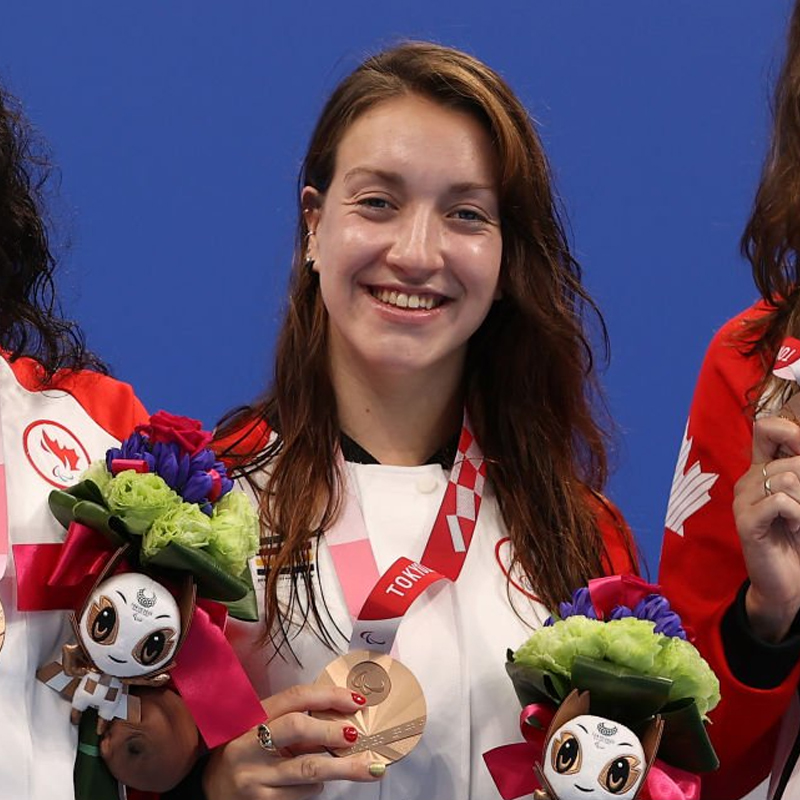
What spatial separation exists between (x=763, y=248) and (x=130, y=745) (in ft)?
2.93

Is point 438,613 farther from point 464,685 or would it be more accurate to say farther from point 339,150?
point 339,150

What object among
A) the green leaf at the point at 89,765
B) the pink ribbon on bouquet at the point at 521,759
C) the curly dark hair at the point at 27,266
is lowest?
the green leaf at the point at 89,765

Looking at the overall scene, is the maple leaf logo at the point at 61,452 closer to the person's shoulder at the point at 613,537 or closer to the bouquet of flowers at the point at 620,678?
the bouquet of flowers at the point at 620,678

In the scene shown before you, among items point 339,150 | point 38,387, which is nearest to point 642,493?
point 339,150

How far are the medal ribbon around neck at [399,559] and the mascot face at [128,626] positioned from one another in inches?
10.0

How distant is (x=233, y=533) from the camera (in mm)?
1845

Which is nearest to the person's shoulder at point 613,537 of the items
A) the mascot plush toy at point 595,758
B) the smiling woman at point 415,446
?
the smiling woman at point 415,446

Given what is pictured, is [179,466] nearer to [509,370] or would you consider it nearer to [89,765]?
[89,765]

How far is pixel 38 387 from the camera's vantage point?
1956 mm

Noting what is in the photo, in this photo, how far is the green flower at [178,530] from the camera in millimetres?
1796

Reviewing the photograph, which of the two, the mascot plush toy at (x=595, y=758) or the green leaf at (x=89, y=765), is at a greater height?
the mascot plush toy at (x=595, y=758)

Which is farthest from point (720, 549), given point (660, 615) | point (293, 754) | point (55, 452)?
point (55, 452)

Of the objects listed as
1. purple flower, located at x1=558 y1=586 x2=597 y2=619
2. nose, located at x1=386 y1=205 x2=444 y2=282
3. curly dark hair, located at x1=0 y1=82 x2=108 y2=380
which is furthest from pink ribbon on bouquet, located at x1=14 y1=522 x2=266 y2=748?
nose, located at x1=386 y1=205 x2=444 y2=282

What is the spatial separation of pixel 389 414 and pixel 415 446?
0.05 metres
